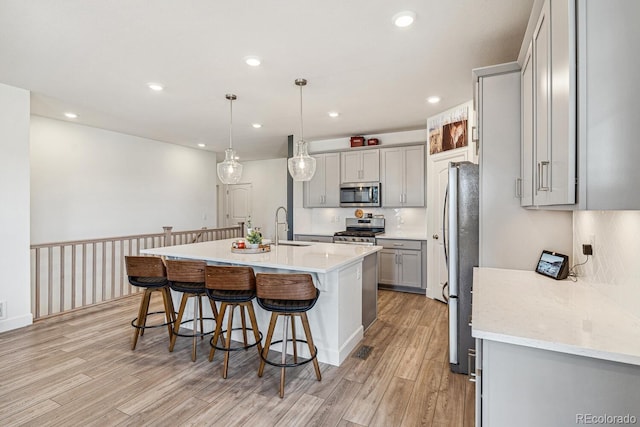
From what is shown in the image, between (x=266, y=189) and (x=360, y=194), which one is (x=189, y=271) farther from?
(x=266, y=189)

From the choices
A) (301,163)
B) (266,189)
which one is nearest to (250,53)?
(301,163)

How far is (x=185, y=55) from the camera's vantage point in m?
2.67

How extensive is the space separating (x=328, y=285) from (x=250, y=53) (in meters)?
2.07

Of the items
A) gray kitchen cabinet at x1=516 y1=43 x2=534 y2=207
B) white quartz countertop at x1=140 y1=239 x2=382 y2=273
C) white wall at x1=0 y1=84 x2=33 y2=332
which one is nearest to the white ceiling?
white wall at x1=0 y1=84 x2=33 y2=332

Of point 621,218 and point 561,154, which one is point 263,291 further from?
point 621,218

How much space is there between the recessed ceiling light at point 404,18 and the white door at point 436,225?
95.2 inches

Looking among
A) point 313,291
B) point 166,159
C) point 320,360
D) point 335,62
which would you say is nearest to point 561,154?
point 313,291

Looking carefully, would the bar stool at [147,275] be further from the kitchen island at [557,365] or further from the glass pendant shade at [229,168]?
the kitchen island at [557,365]

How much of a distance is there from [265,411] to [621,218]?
224 cm

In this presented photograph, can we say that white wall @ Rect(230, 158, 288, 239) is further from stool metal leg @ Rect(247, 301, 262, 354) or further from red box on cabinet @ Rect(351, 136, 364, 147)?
stool metal leg @ Rect(247, 301, 262, 354)

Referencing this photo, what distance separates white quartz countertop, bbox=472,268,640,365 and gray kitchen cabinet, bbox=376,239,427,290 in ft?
9.96

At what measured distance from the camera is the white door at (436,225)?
4.41 meters

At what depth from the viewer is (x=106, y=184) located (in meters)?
5.28

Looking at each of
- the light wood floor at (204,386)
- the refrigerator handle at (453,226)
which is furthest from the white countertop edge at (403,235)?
the refrigerator handle at (453,226)
